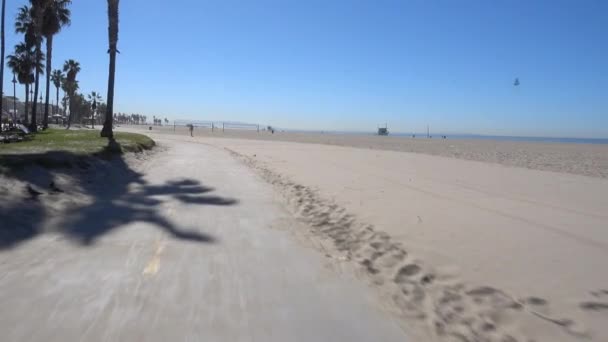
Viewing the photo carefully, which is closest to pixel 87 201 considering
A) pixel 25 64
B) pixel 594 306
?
pixel 594 306

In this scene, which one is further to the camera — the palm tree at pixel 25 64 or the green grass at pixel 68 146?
the palm tree at pixel 25 64

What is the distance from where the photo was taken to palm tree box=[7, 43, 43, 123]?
125 feet

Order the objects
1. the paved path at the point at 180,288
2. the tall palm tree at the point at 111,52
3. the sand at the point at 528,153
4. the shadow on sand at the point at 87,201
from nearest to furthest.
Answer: the paved path at the point at 180,288 < the shadow on sand at the point at 87,201 < the sand at the point at 528,153 < the tall palm tree at the point at 111,52

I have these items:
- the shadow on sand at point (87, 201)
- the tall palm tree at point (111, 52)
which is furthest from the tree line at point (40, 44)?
the shadow on sand at point (87, 201)

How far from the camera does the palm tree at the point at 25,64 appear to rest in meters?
38.0

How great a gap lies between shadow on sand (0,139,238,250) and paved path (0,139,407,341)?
114 mm

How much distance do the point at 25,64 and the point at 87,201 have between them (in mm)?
41065

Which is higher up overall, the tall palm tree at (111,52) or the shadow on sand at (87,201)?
the tall palm tree at (111,52)

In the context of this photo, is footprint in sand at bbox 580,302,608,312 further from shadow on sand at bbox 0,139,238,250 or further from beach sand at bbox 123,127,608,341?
shadow on sand at bbox 0,139,238,250

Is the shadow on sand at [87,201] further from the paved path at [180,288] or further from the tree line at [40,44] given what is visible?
the tree line at [40,44]

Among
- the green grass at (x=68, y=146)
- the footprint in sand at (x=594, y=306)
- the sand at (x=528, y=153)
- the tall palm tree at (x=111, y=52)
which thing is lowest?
the footprint in sand at (x=594, y=306)

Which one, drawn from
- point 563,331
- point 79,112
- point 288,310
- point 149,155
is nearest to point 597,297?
point 563,331

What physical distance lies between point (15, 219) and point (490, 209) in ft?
28.5

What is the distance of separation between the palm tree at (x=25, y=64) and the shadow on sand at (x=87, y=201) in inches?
1252
